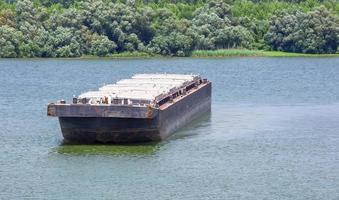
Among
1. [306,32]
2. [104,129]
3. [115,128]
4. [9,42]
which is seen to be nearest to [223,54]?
[306,32]

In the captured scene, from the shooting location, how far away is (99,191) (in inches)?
1975

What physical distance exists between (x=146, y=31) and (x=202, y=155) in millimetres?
87022

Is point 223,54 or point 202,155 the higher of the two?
point 202,155

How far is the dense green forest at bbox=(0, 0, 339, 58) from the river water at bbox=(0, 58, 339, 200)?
149 ft

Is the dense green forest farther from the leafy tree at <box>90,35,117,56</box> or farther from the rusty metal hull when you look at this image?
the rusty metal hull

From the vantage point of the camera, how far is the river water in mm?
50719

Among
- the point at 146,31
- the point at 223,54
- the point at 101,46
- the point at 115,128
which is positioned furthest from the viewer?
the point at 146,31

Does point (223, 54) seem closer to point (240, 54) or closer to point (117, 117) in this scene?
point (240, 54)

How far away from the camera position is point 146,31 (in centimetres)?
14488

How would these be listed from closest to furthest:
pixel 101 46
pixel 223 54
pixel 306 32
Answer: pixel 101 46 → pixel 223 54 → pixel 306 32

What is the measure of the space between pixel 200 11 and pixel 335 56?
19.8 m

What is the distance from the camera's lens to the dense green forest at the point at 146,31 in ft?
462

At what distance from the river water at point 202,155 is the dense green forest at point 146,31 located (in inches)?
1789

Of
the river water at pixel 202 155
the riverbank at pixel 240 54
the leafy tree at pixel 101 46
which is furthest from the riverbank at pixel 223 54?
the river water at pixel 202 155
